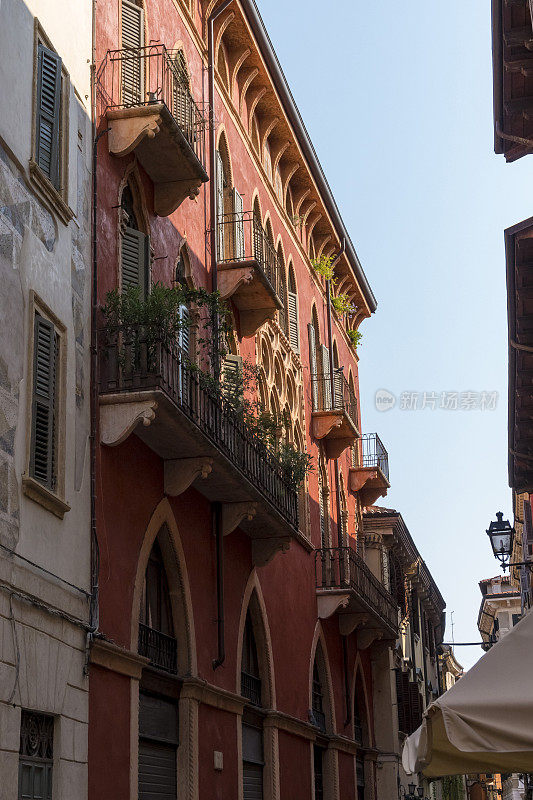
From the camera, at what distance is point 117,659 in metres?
12.1

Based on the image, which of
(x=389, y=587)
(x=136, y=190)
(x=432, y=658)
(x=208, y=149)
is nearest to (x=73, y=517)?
(x=136, y=190)

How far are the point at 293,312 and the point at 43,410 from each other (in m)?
14.0

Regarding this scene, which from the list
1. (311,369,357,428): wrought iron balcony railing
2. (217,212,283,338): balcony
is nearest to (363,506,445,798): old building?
(311,369,357,428): wrought iron balcony railing

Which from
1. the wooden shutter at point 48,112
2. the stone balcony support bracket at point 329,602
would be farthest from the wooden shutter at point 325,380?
the wooden shutter at point 48,112

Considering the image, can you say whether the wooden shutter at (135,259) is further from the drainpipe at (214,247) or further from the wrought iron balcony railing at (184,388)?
the drainpipe at (214,247)

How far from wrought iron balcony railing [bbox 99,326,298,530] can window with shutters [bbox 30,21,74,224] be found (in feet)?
5.09

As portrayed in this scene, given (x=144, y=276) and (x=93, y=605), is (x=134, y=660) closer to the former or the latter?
(x=93, y=605)

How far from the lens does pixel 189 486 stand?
15.0 m

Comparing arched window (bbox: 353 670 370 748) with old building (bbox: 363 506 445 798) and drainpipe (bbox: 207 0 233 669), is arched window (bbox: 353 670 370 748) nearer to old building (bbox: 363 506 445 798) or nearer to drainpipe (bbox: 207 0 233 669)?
old building (bbox: 363 506 445 798)

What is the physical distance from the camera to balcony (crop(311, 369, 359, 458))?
25375 millimetres

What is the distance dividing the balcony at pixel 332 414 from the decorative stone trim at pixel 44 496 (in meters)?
14.5

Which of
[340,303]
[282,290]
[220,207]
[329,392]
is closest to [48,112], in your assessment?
[220,207]

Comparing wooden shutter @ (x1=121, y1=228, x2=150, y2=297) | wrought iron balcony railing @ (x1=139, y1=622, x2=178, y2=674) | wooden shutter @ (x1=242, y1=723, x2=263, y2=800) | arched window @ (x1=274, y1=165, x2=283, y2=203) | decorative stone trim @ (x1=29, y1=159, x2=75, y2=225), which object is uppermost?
arched window @ (x1=274, y1=165, x2=283, y2=203)

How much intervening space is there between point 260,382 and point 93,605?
370 inches
